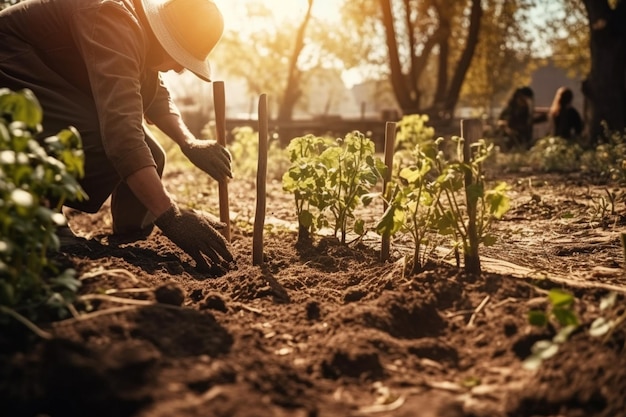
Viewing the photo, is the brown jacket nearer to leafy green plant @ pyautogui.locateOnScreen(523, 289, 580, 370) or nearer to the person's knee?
the person's knee

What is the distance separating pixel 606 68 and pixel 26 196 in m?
11.7

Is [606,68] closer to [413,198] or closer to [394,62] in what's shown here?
[394,62]

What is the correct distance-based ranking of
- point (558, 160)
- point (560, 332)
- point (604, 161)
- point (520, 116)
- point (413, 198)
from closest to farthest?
point (560, 332), point (413, 198), point (604, 161), point (558, 160), point (520, 116)

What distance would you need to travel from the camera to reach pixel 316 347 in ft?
7.67

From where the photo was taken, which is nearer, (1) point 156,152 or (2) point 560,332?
(2) point 560,332

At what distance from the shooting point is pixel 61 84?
3959 mm

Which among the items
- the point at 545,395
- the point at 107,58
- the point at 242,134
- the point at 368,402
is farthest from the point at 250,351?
the point at 242,134

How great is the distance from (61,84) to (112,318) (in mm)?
2297

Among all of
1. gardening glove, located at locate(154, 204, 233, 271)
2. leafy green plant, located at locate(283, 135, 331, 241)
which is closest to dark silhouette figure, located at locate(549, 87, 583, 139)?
leafy green plant, located at locate(283, 135, 331, 241)

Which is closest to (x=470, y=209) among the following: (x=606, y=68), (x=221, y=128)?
(x=221, y=128)

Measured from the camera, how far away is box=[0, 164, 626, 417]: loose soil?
5.78 ft

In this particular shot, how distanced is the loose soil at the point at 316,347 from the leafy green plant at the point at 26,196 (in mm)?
115

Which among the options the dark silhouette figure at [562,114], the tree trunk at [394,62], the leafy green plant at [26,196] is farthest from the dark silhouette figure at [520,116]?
the leafy green plant at [26,196]

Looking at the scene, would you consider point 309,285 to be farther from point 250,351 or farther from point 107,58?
point 107,58
